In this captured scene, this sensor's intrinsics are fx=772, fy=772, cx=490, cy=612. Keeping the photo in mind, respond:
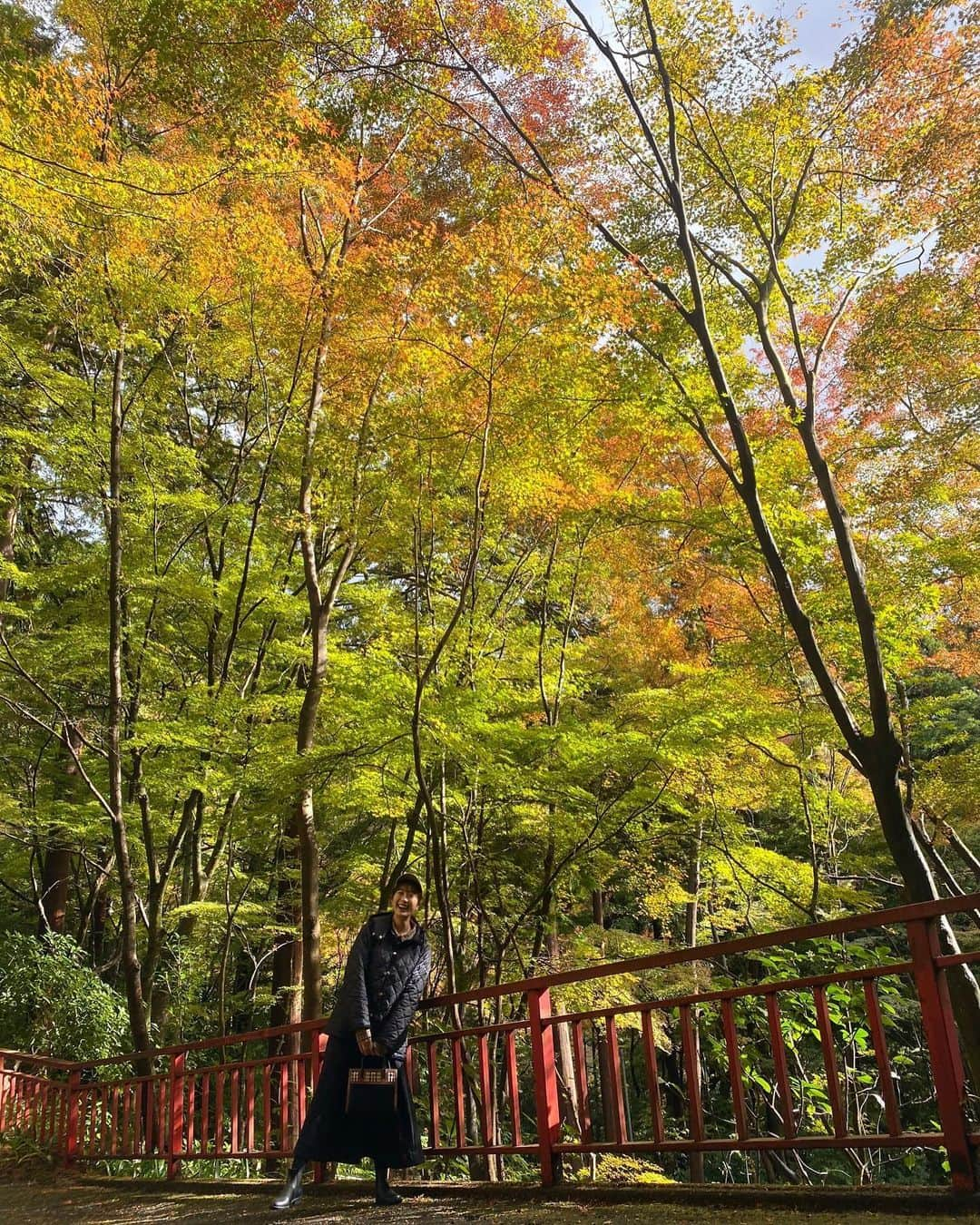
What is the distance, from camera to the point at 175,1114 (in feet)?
20.4

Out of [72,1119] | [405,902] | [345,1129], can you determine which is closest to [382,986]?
[405,902]

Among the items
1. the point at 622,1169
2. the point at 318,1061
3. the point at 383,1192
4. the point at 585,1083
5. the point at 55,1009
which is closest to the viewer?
the point at 585,1083

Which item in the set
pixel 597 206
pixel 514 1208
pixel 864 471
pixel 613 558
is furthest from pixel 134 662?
pixel 864 471

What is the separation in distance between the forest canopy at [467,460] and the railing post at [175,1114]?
1.42 m

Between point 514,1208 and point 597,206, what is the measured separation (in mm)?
8524

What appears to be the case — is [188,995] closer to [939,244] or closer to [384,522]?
[384,522]

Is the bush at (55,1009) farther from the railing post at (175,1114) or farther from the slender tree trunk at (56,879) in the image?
the railing post at (175,1114)

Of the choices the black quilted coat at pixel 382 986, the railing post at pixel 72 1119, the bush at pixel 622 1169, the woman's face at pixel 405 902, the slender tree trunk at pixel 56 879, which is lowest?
the bush at pixel 622 1169

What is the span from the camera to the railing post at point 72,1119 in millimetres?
7645

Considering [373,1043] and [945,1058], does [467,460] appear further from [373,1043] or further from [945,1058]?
[945,1058]

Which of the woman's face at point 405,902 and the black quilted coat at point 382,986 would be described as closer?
the black quilted coat at point 382,986

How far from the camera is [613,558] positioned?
1245cm

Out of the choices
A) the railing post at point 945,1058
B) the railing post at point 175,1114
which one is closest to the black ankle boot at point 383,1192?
the railing post at point 945,1058

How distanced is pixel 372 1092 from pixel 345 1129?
0.88 ft
